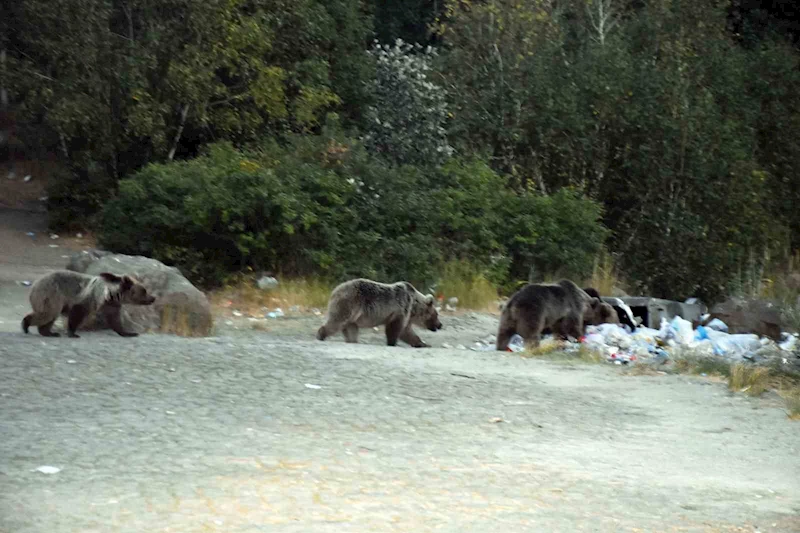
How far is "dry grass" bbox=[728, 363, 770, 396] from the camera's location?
12.4 m

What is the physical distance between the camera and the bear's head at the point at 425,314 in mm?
15883

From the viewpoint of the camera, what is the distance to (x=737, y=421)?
10805 mm

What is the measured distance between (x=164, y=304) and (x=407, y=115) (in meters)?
14.0

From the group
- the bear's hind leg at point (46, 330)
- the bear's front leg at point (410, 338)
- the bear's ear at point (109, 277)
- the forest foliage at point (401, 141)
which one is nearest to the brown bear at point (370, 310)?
the bear's front leg at point (410, 338)

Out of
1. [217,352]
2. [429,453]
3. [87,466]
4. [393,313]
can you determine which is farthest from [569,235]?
[87,466]

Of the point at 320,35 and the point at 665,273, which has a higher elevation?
the point at 320,35

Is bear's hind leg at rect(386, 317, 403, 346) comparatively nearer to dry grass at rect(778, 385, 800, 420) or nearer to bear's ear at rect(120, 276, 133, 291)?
bear's ear at rect(120, 276, 133, 291)

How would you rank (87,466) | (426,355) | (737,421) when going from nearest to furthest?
(87,466) < (737,421) < (426,355)

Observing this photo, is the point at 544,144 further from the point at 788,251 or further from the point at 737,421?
the point at 737,421

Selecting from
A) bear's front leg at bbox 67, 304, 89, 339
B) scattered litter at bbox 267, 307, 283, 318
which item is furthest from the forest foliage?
bear's front leg at bbox 67, 304, 89, 339

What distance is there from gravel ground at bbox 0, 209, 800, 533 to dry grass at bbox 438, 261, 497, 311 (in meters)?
7.08

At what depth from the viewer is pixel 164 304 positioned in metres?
15.5

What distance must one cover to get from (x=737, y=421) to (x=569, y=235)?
44.5 ft

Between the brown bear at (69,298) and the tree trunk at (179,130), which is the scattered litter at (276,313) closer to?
the brown bear at (69,298)
